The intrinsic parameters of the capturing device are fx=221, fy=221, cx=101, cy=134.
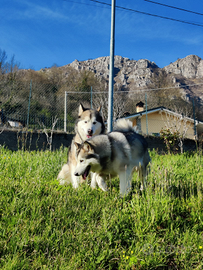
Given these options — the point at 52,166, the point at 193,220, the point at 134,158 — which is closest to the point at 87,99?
the point at 52,166

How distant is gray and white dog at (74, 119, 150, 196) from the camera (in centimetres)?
360

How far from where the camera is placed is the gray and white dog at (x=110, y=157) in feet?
11.8

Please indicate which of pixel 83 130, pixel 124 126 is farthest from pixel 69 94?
pixel 124 126

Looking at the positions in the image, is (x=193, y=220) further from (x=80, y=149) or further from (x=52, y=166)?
(x=52, y=166)

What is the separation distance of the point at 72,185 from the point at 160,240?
2070 mm

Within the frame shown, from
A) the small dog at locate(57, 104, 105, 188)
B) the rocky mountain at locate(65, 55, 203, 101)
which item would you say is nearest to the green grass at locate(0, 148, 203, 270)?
the small dog at locate(57, 104, 105, 188)

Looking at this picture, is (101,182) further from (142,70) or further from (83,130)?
(142,70)

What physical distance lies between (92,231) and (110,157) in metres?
1.36

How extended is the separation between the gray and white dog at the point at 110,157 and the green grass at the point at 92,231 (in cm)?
40

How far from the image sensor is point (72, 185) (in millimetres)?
4184

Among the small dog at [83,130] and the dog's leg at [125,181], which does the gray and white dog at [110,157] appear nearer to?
the dog's leg at [125,181]

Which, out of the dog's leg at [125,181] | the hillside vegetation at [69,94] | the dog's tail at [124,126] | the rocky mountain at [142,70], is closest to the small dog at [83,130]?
the dog's tail at [124,126]

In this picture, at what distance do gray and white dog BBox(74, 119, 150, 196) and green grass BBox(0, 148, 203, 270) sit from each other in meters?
0.40

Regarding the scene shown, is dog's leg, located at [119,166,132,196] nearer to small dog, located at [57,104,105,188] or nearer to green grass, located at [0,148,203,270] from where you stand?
green grass, located at [0,148,203,270]
